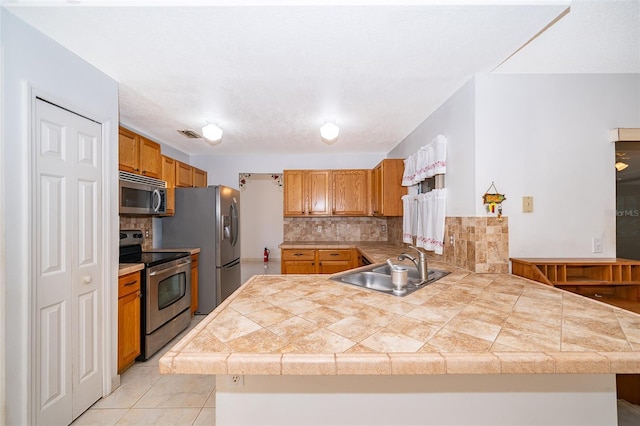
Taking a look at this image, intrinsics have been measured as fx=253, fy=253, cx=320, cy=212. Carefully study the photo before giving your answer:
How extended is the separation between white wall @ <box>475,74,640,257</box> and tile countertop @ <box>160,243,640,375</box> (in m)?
0.70

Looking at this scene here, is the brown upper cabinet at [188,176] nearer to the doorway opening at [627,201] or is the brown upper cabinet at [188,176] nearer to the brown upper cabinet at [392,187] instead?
the brown upper cabinet at [392,187]

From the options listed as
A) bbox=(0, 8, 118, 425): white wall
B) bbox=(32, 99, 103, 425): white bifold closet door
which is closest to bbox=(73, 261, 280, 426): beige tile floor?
bbox=(32, 99, 103, 425): white bifold closet door

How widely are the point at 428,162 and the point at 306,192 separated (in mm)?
2040

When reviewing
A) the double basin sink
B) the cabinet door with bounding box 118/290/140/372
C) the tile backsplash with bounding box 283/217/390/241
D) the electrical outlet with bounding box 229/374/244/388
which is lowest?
the cabinet door with bounding box 118/290/140/372

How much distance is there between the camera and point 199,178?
401 cm

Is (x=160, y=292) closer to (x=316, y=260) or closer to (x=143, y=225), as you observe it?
(x=143, y=225)

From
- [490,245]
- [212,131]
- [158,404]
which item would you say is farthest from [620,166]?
[158,404]

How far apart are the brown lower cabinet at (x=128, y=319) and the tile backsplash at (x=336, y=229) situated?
240cm

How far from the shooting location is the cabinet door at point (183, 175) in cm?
341

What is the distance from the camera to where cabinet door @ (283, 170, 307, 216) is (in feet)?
13.2

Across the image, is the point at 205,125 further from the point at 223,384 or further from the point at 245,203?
the point at 245,203

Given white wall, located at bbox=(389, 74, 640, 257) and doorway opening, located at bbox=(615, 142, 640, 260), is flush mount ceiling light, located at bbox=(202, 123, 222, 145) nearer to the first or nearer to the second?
white wall, located at bbox=(389, 74, 640, 257)

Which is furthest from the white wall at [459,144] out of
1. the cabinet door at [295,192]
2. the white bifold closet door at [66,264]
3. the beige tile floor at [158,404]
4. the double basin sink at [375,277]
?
the white bifold closet door at [66,264]

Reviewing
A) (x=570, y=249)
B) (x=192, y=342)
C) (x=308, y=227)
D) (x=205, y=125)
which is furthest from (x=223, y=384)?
(x=308, y=227)
